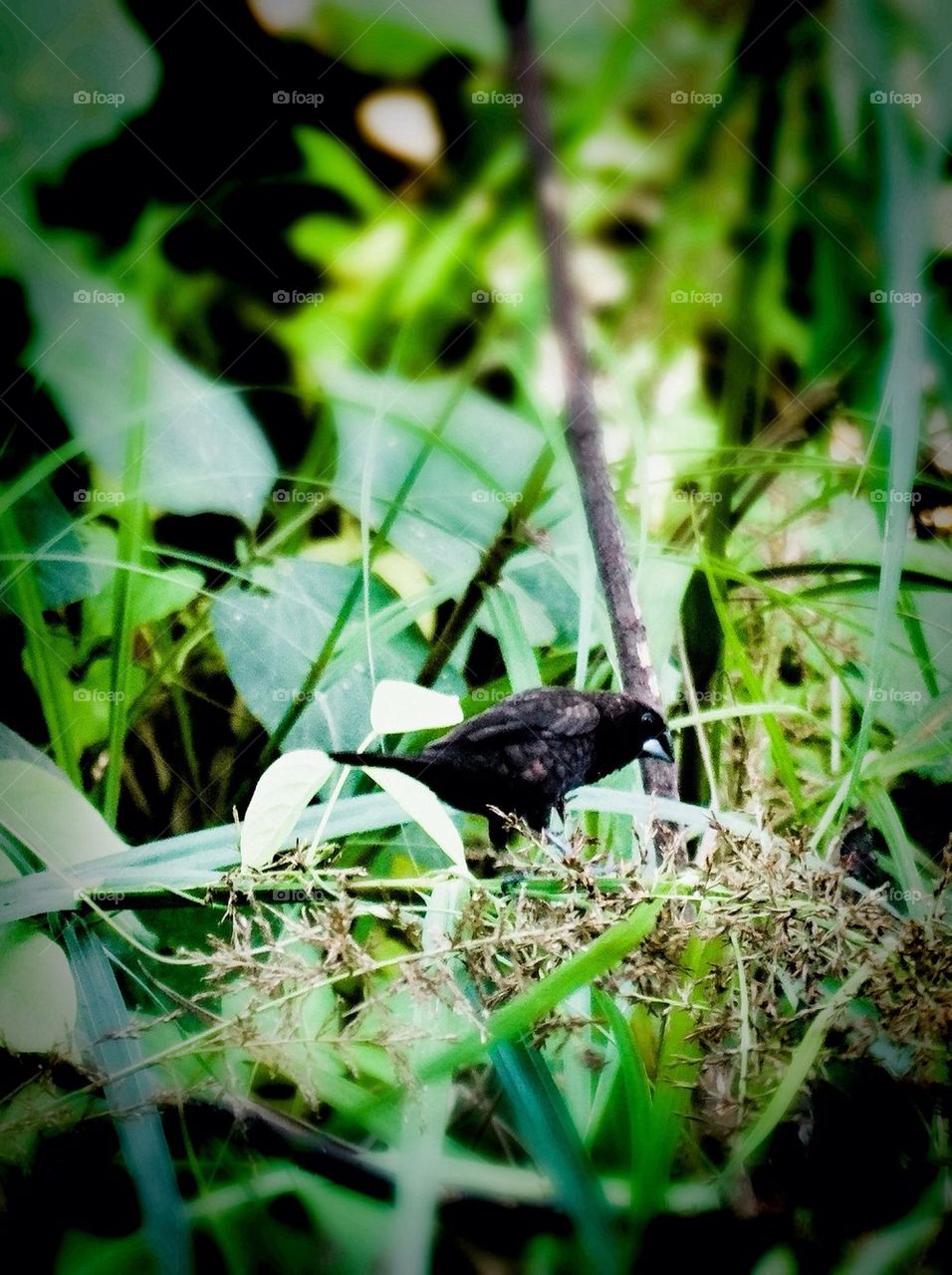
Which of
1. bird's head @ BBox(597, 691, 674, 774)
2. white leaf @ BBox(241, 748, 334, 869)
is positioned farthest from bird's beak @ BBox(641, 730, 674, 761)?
white leaf @ BBox(241, 748, 334, 869)

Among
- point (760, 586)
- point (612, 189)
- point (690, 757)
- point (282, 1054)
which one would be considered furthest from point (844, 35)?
point (282, 1054)

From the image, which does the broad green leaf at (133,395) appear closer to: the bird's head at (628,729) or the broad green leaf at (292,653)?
the broad green leaf at (292,653)

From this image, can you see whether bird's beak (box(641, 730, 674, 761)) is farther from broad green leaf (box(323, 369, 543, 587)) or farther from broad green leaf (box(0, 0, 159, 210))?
broad green leaf (box(0, 0, 159, 210))

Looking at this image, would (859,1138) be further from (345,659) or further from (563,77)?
(563,77)

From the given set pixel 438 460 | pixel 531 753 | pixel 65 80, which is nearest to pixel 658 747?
pixel 531 753

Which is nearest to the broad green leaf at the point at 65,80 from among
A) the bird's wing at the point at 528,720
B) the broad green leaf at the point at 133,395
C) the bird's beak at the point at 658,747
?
the broad green leaf at the point at 133,395
